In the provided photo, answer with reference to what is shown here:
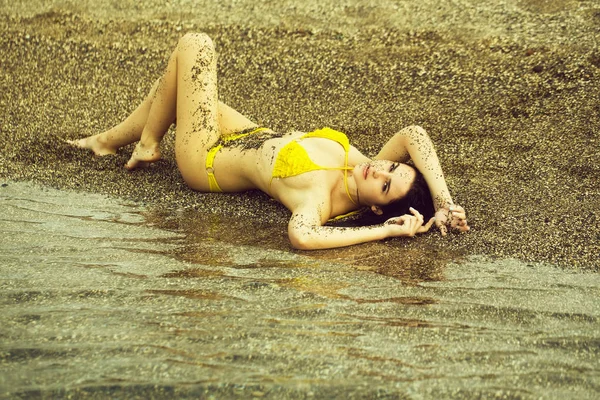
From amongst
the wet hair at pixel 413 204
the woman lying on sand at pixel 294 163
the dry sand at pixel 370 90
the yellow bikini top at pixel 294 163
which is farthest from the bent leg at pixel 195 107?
the wet hair at pixel 413 204

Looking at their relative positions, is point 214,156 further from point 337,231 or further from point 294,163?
point 337,231

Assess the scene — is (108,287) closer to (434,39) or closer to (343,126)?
→ (343,126)

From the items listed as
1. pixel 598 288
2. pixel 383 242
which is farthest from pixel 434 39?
pixel 598 288

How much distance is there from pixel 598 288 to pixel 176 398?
2.07m

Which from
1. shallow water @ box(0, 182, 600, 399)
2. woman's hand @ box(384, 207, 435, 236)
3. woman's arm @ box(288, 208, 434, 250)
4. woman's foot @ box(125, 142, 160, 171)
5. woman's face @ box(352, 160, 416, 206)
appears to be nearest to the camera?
shallow water @ box(0, 182, 600, 399)

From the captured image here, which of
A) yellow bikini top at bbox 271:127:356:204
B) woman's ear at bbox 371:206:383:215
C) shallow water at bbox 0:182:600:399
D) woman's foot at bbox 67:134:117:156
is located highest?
yellow bikini top at bbox 271:127:356:204

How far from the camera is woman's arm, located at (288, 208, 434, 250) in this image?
4.06 meters

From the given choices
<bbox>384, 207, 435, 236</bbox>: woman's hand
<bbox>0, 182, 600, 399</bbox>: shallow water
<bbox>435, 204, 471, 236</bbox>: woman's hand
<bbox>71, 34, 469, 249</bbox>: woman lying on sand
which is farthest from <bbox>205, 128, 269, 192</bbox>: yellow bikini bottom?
<bbox>435, 204, 471, 236</bbox>: woman's hand

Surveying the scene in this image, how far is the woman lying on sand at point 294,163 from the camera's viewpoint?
4.29m

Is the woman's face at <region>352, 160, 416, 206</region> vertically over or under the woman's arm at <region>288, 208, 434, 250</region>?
over

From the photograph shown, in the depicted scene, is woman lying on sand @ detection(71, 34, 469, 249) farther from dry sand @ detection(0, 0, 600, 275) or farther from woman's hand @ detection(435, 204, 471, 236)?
dry sand @ detection(0, 0, 600, 275)

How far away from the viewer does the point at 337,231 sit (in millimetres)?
4117

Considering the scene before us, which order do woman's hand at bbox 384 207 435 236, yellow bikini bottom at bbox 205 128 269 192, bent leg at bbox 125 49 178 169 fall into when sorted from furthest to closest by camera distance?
bent leg at bbox 125 49 178 169
yellow bikini bottom at bbox 205 128 269 192
woman's hand at bbox 384 207 435 236

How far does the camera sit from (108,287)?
334cm
